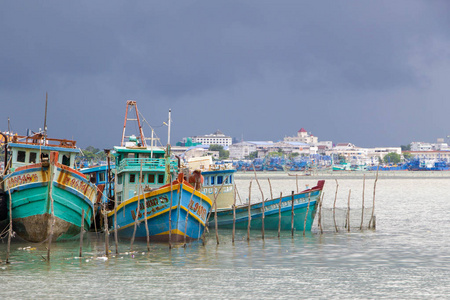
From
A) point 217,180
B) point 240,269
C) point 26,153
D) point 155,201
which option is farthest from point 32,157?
point 240,269

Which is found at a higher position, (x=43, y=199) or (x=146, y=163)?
(x=146, y=163)

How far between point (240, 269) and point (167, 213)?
564 cm

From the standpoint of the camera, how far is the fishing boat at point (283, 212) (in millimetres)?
34531

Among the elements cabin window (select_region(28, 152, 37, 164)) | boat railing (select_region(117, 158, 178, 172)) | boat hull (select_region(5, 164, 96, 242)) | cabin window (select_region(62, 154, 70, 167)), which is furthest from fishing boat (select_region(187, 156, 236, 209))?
cabin window (select_region(28, 152, 37, 164))

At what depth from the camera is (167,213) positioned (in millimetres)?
28547

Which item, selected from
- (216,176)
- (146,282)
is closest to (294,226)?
(216,176)

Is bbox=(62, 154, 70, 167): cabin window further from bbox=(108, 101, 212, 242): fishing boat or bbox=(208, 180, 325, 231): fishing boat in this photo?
bbox=(208, 180, 325, 231): fishing boat

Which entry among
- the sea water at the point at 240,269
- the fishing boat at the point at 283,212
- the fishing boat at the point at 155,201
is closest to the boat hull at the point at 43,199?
the sea water at the point at 240,269

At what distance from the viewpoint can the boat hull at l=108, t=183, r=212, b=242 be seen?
92.9ft

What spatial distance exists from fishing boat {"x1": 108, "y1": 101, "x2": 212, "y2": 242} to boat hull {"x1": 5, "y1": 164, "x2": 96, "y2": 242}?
6.78 ft

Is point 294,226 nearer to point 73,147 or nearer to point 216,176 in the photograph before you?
point 216,176

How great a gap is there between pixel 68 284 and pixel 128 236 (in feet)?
31.2

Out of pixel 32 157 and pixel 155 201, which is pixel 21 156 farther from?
pixel 155 201

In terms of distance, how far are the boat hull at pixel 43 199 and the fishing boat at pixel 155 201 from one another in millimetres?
2068
